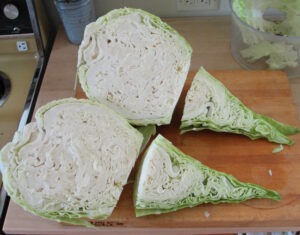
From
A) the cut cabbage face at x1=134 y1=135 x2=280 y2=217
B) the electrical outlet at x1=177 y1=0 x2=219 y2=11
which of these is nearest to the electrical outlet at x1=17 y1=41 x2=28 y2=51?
the electrical outlet at x1=177 y1=0 x2=219 y2=11

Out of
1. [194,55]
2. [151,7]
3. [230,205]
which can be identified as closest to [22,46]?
[151,7]

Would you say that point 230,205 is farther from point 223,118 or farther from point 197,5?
point 197,5

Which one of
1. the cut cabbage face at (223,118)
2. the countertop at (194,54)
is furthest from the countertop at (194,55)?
the cut cabbage face at (223,118)

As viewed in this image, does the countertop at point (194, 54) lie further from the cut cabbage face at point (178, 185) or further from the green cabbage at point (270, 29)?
the cut cabbage face at point (178, 185)

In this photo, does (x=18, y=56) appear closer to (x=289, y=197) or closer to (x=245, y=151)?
(x=245, y=151)

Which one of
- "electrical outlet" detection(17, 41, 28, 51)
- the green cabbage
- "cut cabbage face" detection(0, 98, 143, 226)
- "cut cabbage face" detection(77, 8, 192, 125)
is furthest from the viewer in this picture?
"electrical outlet" detection(17, 41, 28, 51)

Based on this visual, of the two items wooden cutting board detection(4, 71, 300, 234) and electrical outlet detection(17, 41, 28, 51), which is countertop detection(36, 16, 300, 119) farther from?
wooden cutting board detection(4, 71, 300, 234)

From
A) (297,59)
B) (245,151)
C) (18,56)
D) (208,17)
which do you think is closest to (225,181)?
(245,151)
